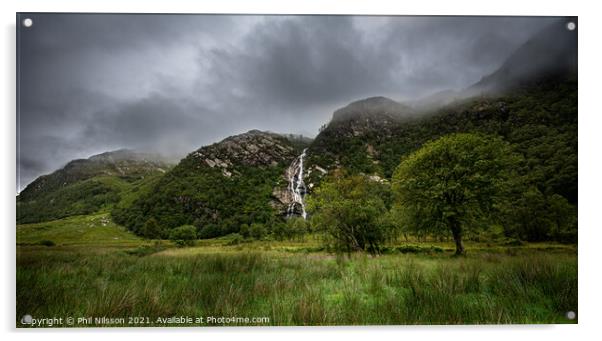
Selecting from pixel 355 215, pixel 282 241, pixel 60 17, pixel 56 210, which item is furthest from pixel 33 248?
pixel 355 215

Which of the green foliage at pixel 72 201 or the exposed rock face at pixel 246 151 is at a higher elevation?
the exposed rock face at pixel 246 151

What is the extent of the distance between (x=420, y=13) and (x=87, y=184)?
560cm

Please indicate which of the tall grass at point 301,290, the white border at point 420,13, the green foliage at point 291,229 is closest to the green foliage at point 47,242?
the tall grass at point 301,290

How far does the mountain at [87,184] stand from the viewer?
3248 mm

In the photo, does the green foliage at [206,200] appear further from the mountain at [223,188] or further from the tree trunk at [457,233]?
the tree trunk at [457,233]

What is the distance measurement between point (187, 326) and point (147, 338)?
49 centimetres

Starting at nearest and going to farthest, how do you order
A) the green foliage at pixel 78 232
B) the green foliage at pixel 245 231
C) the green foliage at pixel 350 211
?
the green foliage at pixel 78 232 → the green foliage at pixel 245 231 → the green foliage at pixel 350 211

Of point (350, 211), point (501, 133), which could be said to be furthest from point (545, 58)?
point (350, 211)

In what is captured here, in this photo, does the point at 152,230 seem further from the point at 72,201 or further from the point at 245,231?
the point at 245,231

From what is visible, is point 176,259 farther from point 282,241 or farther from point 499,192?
point 499,192

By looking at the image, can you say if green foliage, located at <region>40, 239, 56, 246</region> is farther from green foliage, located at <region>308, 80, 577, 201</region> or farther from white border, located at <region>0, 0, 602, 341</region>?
green foliage, located at <region>308, 80, 577, 201</region>

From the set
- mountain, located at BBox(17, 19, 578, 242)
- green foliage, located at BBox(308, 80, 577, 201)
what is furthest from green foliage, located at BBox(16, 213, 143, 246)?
green foliage, located at BBox(308, 80, 577, 201)

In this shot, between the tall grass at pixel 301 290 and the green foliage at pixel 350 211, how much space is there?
2.72 metres

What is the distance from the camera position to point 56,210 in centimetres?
363
